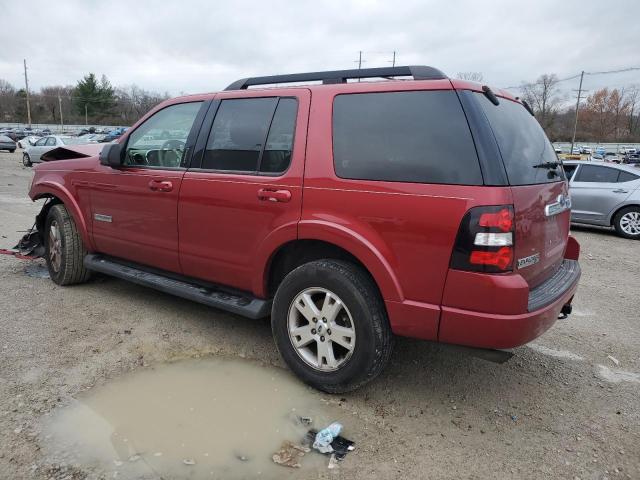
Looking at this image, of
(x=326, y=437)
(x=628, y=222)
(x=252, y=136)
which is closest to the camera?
(x=326, y=437)

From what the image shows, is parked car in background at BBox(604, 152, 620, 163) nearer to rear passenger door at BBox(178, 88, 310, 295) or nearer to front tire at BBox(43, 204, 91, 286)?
rear passenger door at BBox(178, 88, 310, 295)

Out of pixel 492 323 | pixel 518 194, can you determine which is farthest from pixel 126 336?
pixel 518 194

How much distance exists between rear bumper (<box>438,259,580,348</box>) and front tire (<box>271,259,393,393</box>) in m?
0.40

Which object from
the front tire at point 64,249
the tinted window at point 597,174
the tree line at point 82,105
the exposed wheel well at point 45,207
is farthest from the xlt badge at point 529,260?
the tree line at point 82,105

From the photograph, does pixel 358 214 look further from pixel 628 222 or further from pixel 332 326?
pixel 628 222

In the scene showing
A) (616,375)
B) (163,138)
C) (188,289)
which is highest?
(163,138)

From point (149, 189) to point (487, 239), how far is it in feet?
8.93

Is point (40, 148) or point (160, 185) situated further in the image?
point (40, 148)

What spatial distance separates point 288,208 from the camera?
307 cm

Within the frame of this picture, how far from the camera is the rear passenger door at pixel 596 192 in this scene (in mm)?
9703

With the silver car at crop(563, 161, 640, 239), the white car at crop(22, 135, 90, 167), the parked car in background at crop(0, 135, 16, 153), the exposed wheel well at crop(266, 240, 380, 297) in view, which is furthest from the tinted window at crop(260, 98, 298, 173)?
the parked car in background at crop(0, 135, 16, 153)

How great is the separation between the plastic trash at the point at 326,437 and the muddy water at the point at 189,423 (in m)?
0.06

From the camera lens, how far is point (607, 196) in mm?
9750

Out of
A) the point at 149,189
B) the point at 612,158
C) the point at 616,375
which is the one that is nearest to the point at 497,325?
the point at 616,375
